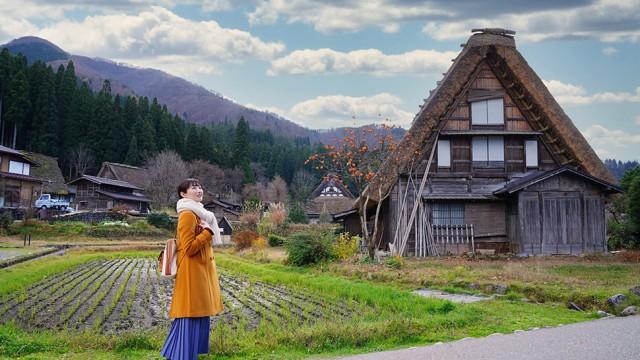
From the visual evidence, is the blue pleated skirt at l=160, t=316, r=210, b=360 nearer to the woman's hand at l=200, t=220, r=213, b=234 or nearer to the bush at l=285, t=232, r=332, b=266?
the woman's hand at l=200, t=220, r=213, b=234

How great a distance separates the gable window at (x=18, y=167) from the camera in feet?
130

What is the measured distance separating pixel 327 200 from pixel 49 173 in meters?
27.8

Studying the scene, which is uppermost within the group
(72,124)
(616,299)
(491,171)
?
(72,124)

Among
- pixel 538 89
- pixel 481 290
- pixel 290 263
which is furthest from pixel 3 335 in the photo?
pixel 538 89

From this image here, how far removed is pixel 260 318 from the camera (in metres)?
7.92

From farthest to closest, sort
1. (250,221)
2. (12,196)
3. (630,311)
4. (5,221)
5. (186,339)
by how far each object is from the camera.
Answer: (12,196) → (250,221) → (5,221) → (630,311) → (186,339)

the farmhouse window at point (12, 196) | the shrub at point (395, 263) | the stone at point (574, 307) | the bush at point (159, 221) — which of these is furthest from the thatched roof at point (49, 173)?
the stone at point (574, 307)

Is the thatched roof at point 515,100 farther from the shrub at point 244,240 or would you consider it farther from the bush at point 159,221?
the bush at point 159,221

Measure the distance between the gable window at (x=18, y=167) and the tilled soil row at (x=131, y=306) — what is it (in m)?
30.1

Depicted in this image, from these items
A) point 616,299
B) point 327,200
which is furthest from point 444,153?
point 327,200

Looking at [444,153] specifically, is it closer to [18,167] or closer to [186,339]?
[186,339]

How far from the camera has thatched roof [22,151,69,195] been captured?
48406mm

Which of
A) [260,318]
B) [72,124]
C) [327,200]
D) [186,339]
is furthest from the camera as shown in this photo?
[327,200]

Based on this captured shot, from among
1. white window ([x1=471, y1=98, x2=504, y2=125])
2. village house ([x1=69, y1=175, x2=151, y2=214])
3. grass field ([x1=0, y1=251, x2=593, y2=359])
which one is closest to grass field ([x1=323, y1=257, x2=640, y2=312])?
grass field ([x1=0, y1=251, x2=593, y2=359])
